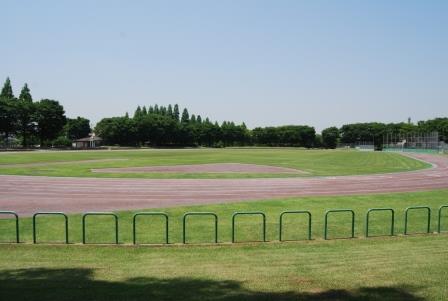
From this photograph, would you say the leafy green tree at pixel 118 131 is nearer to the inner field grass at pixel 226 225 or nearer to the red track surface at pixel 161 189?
the red track surface at pixel 161 189

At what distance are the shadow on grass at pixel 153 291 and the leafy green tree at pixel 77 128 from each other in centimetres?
18680

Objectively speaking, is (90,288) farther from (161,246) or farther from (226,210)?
(226,210)

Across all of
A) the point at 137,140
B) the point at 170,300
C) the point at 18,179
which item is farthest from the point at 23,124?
the point at 170,300

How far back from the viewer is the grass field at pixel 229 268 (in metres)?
9.45

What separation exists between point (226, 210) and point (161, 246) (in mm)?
10262

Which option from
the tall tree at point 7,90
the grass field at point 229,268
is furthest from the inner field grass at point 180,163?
the tall tree at point 7,90

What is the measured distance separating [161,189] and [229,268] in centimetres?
2344

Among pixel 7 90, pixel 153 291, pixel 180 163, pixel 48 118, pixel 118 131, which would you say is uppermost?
pixel 7 90

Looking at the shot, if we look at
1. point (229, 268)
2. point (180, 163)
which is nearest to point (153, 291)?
point (229, 268)

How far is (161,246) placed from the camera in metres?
15.5

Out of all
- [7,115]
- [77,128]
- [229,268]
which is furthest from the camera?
[77,128]

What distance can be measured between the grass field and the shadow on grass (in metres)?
0.02

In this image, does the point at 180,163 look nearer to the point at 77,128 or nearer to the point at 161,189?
the point at 161,189

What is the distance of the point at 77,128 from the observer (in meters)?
192
